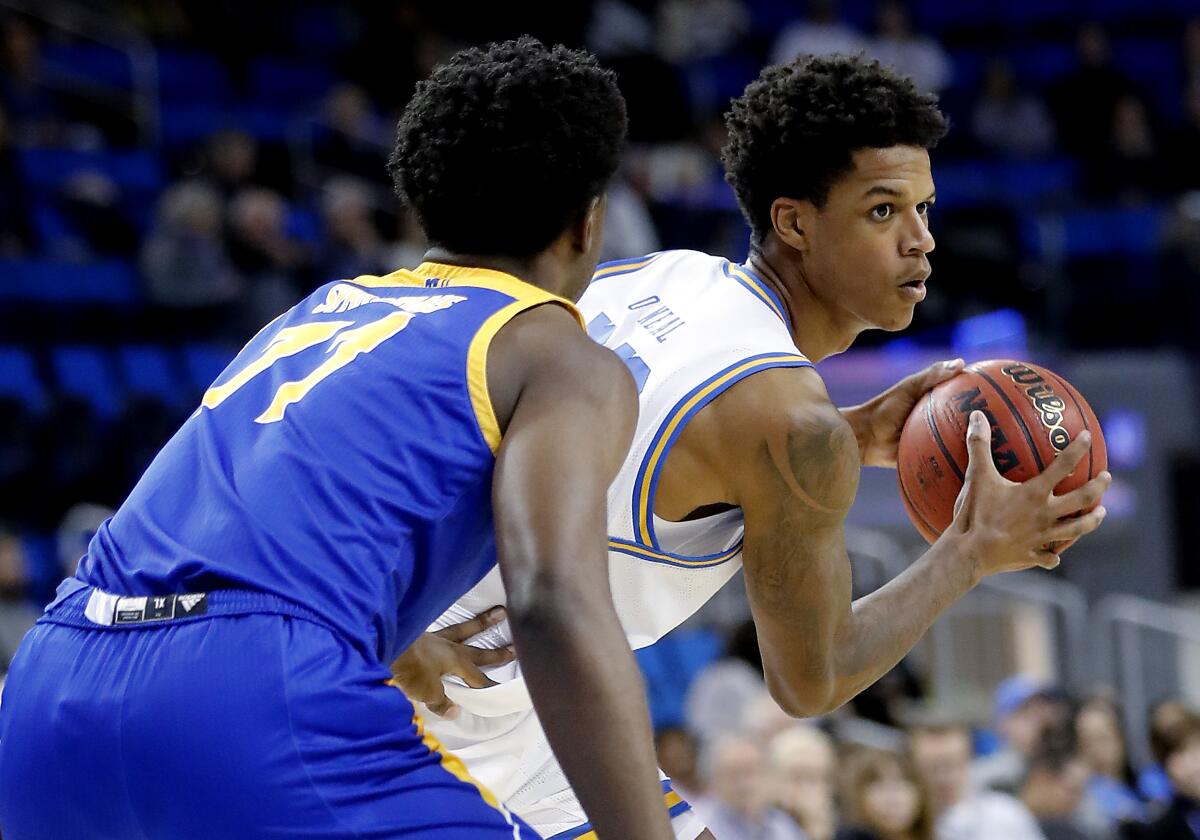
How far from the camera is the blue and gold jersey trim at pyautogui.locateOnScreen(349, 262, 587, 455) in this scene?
2092 mm

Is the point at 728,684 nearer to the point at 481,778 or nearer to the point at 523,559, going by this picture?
the point at 481,778

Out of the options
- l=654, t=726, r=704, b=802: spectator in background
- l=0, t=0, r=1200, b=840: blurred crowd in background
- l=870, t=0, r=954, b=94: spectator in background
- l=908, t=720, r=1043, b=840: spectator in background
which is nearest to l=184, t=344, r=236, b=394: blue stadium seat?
l=0, t=0, r=1200, b=840: blurred crowd in background

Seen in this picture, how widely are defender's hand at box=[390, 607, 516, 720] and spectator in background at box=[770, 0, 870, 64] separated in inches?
391

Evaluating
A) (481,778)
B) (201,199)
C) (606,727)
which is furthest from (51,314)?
(606,727)

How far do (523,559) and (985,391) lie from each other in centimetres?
160

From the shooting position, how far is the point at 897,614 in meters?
3.01

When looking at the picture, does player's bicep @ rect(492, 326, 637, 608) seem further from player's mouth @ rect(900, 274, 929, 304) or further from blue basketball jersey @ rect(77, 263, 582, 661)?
player's mouth @ rect(900, 274, 929, 304)

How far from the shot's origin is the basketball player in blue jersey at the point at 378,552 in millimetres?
1911

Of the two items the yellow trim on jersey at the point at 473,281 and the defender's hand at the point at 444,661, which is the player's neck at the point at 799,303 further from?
the yellow trim on jersey at the point at 473,281

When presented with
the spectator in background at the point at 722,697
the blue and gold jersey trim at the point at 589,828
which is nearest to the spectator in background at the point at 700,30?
the spectator in background at the point at 722,697

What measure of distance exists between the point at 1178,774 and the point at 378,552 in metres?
5.15

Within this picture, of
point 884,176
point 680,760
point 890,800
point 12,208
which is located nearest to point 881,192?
point 884,176

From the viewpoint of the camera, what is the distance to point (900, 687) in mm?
7711

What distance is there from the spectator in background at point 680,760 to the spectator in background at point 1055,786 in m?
1.30
